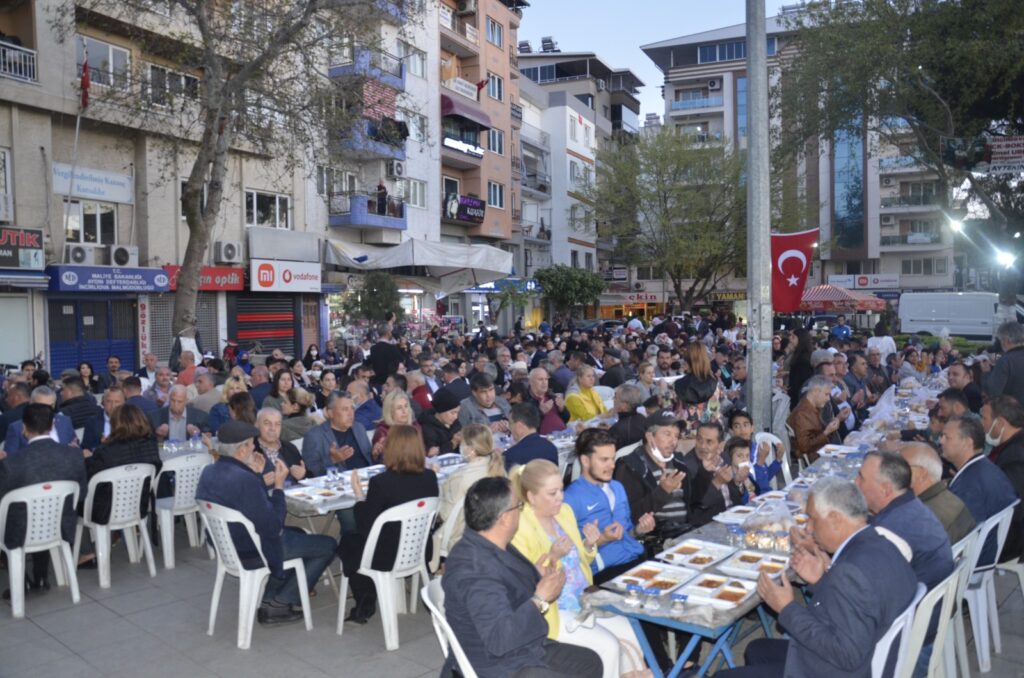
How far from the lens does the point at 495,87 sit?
124ft

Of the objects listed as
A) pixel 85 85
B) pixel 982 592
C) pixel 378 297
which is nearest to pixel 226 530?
pixel 982 592

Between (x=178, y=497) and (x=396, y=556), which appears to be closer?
(x=396, y=556)

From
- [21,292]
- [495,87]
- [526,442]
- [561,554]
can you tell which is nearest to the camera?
[561,554]

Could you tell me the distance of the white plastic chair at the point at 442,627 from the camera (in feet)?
11.6

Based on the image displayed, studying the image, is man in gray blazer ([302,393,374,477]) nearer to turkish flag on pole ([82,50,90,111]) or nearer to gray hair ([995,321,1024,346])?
gray hair ([995,321,1024,346])

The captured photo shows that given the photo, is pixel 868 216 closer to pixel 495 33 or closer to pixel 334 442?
pixel 495 33

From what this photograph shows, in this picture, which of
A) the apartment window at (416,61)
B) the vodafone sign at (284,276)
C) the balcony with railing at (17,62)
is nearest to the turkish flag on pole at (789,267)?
the balcony with railing at (17,62)

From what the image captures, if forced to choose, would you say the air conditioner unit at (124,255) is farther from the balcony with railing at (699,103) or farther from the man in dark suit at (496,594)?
the balcony with railing at (699,103)

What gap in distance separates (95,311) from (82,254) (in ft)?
5.39

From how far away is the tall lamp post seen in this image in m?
8.65

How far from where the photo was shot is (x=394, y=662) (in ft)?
16.9

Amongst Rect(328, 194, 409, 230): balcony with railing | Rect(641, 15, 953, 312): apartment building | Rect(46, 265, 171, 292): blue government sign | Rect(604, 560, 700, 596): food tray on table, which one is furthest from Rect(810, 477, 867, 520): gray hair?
Rect(641, 15, 953, 312): apartment building

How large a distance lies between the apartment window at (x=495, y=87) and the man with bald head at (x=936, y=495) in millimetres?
34283

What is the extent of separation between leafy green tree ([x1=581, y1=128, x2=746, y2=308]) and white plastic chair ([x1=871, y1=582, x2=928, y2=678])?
30.5 m
